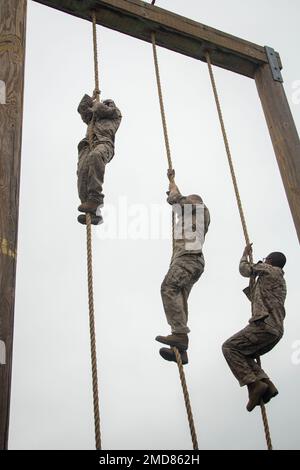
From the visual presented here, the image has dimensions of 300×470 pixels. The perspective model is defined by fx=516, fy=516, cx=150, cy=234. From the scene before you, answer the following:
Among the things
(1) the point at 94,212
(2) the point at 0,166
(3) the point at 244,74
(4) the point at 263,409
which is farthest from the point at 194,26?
(4) the point at 263,409

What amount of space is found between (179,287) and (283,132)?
1.71 m

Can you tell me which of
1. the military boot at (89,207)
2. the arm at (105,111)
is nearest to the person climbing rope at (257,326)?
the military boot at (89,207)

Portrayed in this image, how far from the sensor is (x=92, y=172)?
14.3 feet

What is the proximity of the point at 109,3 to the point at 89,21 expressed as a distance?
0.24m

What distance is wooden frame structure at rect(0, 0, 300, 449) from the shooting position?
8.95 ft

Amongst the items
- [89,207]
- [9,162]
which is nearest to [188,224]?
[89,207]

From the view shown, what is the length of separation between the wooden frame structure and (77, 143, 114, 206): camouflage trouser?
1117mm

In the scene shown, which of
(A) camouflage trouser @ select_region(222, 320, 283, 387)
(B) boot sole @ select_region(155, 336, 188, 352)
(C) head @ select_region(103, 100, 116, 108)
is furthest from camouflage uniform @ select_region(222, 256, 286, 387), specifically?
(C) head @ select_region(103, 100, 116, 108)

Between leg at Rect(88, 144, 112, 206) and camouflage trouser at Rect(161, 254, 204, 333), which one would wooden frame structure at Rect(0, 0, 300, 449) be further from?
leg at Rect(88, 144, 112, 206)

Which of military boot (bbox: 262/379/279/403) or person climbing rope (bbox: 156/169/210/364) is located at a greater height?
person climbing rope (bbox: 156/169/210/364)

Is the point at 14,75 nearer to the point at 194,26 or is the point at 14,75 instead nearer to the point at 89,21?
the point at 89,21

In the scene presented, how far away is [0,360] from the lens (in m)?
2.42

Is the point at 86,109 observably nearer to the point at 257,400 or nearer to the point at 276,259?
the point at 276,259

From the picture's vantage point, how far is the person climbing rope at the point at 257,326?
3.83 meters
